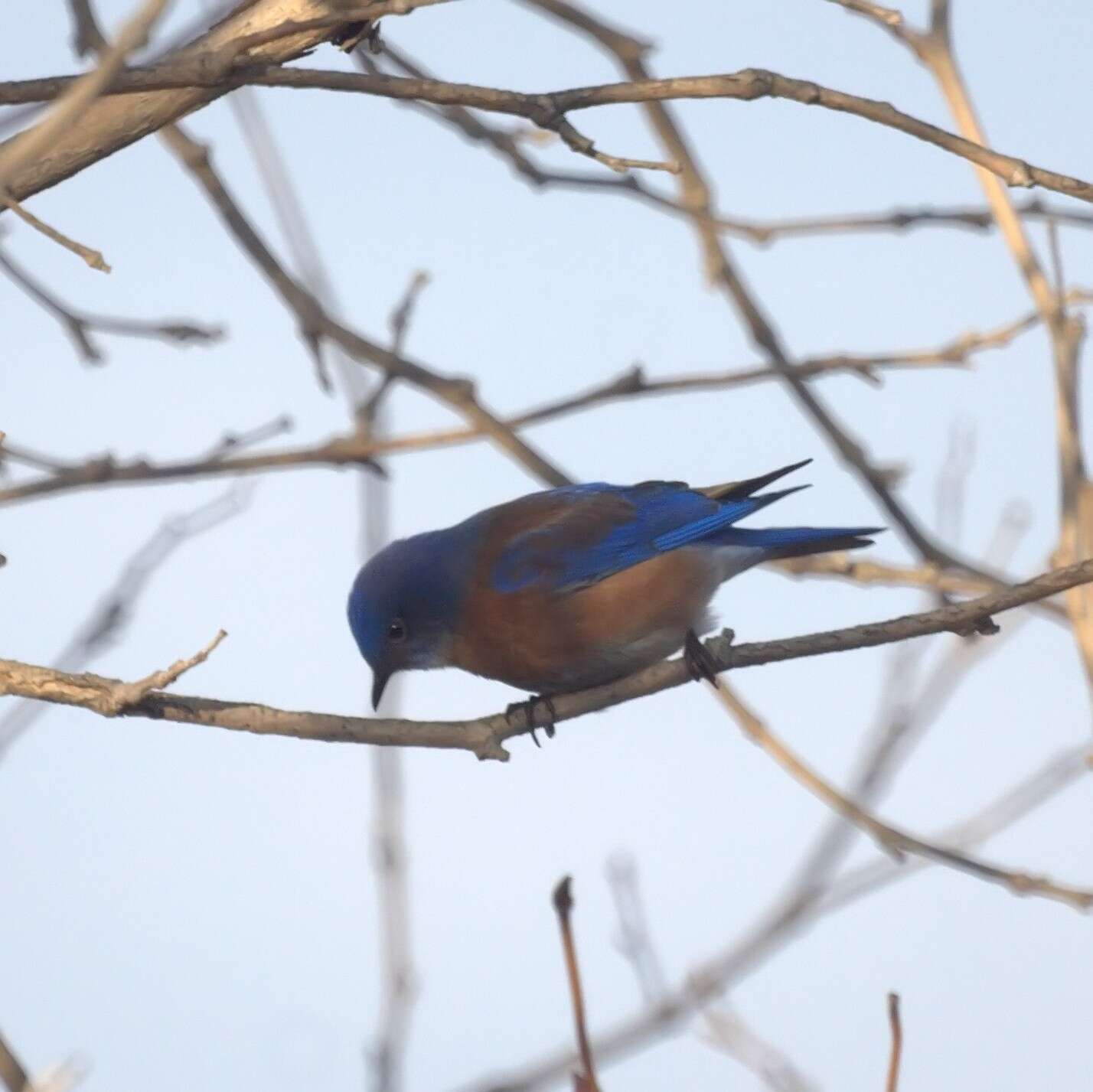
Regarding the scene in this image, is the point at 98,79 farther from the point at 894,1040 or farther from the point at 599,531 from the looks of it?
the point at 599,531

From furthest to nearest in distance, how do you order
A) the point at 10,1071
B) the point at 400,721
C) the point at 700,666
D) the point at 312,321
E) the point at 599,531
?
1. the point at 599,531
2. the point at 312,321
3. the point at 700,666
4. the point at 400,721
5. the point at 10,1071

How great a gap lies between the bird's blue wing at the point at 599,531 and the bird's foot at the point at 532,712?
40cm

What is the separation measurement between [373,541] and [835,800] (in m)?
1.12

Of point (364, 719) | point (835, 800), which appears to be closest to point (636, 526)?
point (835, 800)

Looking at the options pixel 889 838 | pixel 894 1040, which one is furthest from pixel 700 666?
pixel 894 1040

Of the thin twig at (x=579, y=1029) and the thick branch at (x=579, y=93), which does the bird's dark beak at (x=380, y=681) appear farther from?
the thin twig at (x=579, y=1029)

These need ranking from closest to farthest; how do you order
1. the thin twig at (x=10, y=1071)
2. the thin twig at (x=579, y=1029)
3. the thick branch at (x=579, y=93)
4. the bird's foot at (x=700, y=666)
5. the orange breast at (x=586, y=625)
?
the thin twig at (x=579, y=1029), the thin twig at (x=10, y=1071), the thick branch at (x=579, y=93), the bird's foot at (x=700, y=666), the orange breast at (x=586, y=625)

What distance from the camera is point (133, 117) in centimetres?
330

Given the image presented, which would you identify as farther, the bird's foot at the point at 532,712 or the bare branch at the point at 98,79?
the bird's foot at the point at 532,712

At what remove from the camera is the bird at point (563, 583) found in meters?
5.29

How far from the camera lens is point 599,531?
585cm

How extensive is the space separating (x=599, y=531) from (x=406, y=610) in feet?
2.36

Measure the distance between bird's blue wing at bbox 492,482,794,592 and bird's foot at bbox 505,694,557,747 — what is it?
1.32 feet

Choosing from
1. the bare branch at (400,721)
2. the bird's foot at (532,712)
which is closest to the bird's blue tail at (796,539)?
the bird's foot at (532,712)
